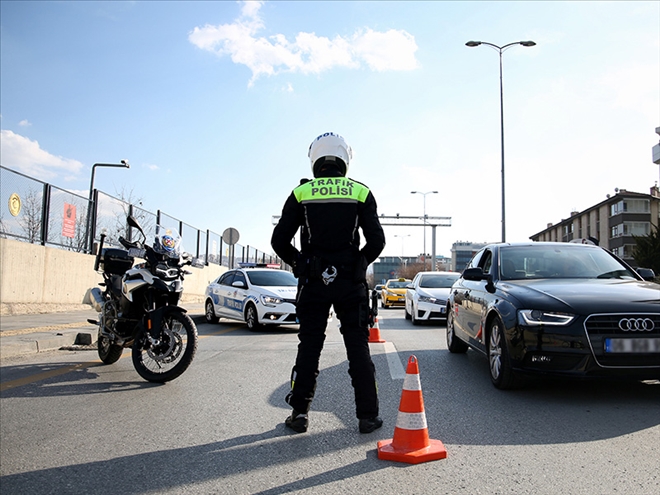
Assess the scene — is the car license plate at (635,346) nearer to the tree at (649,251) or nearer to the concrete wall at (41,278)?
the concrete wall at (41,278)

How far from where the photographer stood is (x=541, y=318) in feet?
16.6

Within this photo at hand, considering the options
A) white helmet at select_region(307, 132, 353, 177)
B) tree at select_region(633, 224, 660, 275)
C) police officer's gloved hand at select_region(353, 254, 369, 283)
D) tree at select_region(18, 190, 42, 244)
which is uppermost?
tree at select_region(633, 224, 660, 275)

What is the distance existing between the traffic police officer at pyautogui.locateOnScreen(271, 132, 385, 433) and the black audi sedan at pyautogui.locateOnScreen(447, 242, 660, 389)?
1730mm

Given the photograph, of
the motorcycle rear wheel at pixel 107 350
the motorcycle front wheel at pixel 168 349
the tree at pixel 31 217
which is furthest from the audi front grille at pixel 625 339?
the tree at pixel 31 217

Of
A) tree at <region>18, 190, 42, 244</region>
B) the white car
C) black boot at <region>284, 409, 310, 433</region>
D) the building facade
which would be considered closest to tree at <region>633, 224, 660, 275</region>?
the white car

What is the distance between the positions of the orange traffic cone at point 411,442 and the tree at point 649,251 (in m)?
37.3

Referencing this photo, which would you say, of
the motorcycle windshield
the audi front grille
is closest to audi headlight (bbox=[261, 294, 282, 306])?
the motorcycle windshield

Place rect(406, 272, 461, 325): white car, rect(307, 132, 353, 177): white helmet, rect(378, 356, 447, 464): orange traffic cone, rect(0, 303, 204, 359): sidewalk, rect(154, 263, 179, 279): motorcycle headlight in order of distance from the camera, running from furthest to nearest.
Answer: rect(406, 272, 461, 325): white car
rect(0, 303, 204, 359): sidewalk
rect(154, 263, 179, 279): motorcycle headlight
rect(307, 132, 353, 177): white helmet
rect(378, 356, 447, 464): orange traffic cone

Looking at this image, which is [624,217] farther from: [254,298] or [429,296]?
[254,298]

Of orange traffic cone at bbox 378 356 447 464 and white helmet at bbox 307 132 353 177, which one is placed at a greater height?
white helmet at bbox 307 132 353 177

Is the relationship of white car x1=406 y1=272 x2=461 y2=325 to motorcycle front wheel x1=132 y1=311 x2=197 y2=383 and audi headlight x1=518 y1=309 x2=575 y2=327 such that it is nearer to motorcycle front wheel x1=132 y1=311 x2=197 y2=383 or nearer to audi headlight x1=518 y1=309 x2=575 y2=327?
audi headlight x1=518 y1=309 x2=575 y2=327

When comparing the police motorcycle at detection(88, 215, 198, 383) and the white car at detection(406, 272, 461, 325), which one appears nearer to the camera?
the police motorcycle at detection(88, 215, 198, 383)

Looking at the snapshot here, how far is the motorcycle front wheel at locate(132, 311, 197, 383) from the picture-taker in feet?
19.2

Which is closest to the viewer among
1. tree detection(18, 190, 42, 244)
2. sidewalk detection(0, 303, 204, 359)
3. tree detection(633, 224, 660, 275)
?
sidewalk detection(0, 303, 204, 359)
